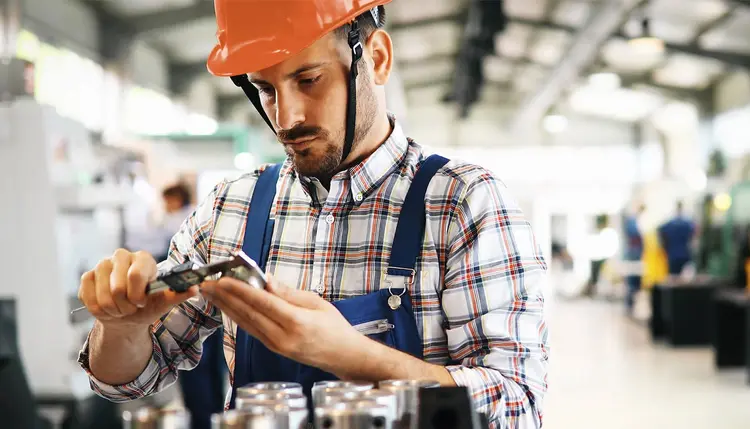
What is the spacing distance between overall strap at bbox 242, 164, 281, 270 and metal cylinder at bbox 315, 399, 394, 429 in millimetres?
609

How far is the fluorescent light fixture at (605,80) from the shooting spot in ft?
46.5

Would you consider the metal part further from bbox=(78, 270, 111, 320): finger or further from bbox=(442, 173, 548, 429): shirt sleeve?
bbox=(442, 173, 548, 429): shirt sleeve

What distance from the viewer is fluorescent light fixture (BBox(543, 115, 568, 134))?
19755mm

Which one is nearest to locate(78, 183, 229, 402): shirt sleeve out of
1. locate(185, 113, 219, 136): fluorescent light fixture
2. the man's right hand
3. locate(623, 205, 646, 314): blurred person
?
the man's right hand

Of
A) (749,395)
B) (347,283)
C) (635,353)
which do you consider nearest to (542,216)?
(635,353)

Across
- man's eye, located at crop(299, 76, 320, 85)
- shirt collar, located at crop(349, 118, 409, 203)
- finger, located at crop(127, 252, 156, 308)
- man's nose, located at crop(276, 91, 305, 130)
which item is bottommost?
finger, located at crop(127, 252, 156, 308)

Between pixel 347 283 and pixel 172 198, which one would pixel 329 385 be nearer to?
pixel 347 283

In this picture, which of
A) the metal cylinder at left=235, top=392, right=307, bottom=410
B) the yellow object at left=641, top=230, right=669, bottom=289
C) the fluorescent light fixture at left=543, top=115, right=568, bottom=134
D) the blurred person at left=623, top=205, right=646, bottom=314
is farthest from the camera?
the fluorescent light fixture at left=543, top=115, right=568, bottom=134

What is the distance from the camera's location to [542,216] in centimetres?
1856

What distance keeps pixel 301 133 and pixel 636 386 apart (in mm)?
6685

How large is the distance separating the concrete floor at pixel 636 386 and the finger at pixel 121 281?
493 cm

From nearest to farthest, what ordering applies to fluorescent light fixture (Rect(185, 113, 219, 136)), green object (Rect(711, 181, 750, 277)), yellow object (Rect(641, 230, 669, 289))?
green object (Rect(711, 181, 750, 277)) → yellow object (Rect(641, 230, 669, 289)) → fluorescent light fixture (Rect(185, 113, 219, 136))

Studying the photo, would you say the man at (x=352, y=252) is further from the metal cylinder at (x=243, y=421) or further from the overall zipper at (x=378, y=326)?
the metal cylinder at (x=243, y=421)

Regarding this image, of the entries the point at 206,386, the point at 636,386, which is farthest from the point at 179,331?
the point at 636,386
